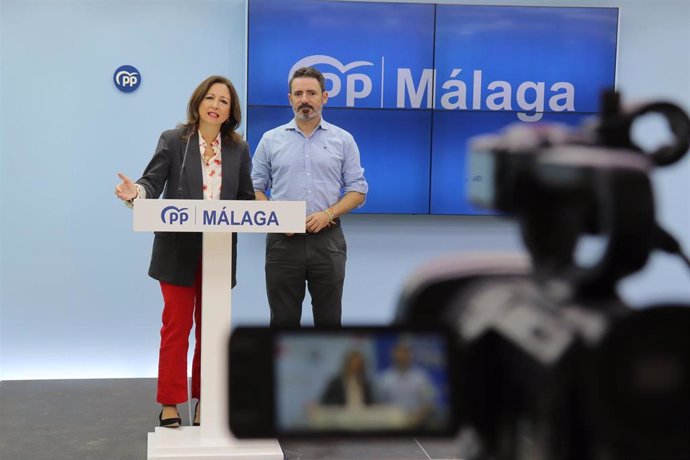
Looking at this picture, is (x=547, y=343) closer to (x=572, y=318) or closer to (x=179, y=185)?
(x=572, y=318)

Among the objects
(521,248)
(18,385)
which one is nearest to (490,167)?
(521,248)

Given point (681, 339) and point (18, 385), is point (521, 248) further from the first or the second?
point (18, 385)

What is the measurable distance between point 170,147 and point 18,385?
1944 millimetres

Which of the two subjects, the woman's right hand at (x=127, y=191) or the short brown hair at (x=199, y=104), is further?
the short brown hair at (x=199, y=104)

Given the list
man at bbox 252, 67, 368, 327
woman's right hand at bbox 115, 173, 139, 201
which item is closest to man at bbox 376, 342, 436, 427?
woman's right hand at bbox 115, 173, 139, 201

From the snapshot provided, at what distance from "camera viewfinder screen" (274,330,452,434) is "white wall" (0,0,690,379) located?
13.2 feet

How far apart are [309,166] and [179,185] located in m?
0.60

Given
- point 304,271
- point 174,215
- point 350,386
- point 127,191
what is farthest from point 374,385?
point 304,271

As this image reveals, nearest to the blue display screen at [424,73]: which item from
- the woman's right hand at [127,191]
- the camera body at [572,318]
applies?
the woman's right hand at [127,191]

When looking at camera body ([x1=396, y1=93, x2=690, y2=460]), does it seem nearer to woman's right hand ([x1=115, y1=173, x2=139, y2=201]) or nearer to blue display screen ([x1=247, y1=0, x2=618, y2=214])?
woman's right hand ([x1=115, y1=173, x2=139, y2=201])

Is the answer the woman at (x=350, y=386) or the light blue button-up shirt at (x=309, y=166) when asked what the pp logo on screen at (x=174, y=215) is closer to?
the light blue button-up shirt at (x=309, y=166)

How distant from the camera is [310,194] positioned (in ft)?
12.1

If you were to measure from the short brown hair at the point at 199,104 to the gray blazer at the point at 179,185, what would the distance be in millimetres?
30

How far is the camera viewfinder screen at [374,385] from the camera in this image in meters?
0.54
